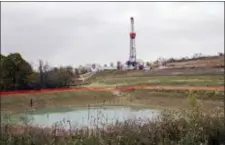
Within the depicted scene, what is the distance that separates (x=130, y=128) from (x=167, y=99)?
34.7 m

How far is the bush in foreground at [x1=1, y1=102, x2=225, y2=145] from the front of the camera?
29.2 ft

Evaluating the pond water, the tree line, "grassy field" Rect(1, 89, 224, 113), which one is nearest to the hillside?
"grassy field" Rect(1, 89, 224, 113)

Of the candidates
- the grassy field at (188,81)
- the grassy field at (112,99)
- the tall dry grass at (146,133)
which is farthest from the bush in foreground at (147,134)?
the grassy field at (188,81)

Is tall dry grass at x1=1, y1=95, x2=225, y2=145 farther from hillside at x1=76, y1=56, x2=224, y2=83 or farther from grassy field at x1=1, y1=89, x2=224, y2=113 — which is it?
hillside at x1=76, y1=56, x2=224, y2=83

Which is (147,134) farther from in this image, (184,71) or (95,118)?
(184,71)

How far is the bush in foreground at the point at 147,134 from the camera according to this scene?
29.2 ft

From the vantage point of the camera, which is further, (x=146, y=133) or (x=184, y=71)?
(x=184, y=71)

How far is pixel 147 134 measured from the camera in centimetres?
955

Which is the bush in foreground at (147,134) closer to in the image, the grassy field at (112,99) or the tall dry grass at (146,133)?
the tall dry grass at (146,133)

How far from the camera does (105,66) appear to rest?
12800 centimetres

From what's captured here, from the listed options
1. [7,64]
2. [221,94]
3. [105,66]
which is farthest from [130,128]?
[105,66]

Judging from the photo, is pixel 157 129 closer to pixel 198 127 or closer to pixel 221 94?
pixel 198 127

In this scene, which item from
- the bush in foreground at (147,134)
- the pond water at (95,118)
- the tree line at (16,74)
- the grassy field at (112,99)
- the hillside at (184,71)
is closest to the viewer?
the bush in foreground at (147,134)

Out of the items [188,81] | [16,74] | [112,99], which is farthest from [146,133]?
[188,81]
